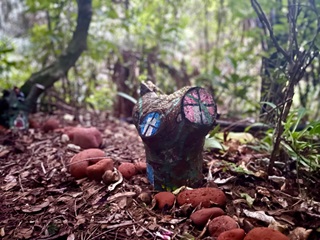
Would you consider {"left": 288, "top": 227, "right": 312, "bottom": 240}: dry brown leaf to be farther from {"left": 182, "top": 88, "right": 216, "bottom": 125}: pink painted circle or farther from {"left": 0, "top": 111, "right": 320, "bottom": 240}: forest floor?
{"left": 182, "top": 88, "right": 216, "bottom": 125}: pink painted circle

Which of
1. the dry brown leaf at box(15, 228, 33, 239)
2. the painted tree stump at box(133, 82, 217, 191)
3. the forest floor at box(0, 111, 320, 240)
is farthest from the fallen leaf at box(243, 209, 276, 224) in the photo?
the dry brown leaf at box(15, 228, 33, 239)

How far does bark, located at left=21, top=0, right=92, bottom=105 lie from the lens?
306cm

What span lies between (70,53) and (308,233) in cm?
265

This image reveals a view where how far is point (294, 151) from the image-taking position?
1680 mm

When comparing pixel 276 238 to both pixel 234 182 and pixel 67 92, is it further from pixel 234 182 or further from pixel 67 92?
pixel 67 92

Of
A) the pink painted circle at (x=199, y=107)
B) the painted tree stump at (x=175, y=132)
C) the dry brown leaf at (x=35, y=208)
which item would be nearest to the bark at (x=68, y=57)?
the dry brown leaf at (x=35, y=208)

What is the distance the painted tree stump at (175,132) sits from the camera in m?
1.47

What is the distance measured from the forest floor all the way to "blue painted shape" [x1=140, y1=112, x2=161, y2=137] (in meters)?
0.34

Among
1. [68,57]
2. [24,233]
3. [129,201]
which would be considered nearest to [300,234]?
[129,201]

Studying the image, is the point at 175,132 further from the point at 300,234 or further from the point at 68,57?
the point at 68,57

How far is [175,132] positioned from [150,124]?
0.40ft

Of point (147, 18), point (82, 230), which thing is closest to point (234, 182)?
point (82, 230)

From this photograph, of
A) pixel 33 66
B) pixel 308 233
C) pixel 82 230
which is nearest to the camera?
pixel 308 233

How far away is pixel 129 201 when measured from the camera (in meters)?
1.56
